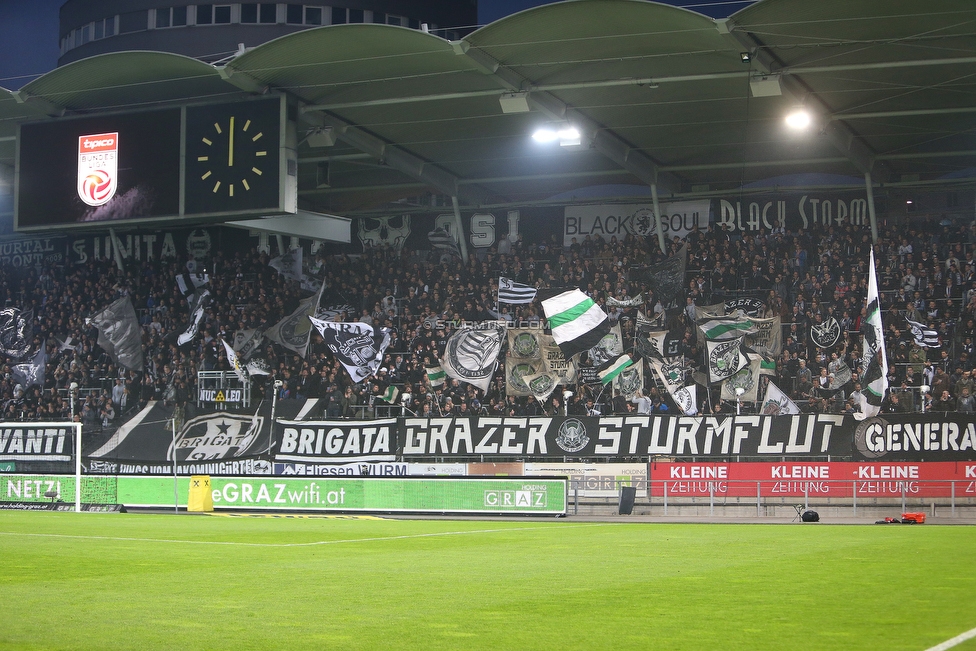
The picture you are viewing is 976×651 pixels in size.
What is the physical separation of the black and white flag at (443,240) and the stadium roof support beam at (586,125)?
780 centimetres

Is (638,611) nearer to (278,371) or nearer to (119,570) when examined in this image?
(119,570)

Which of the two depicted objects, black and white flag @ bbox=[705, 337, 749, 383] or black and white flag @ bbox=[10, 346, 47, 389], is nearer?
black and white flag @ bbox=[705, 337, 749, 383]

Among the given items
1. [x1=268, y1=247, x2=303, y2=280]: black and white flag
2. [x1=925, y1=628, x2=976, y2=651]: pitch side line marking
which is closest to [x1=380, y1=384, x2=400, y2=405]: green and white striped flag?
[x1=268, y1=247, x2=303, y2=280]: black and white flag

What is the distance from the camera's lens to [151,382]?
4069cm

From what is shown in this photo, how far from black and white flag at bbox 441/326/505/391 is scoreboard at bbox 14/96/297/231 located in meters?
9.58

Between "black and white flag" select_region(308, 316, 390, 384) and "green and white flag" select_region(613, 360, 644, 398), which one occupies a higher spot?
"black and white flag" select_region(308, 316, 390, 384)

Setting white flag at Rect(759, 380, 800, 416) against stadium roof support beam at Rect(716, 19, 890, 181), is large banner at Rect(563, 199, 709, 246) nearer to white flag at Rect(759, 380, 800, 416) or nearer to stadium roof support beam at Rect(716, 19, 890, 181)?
stadium roof support beam at Rect(716, 19, 890, 181)

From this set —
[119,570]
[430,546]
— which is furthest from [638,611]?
[430,546]

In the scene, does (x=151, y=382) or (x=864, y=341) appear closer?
(x=864, y=341)

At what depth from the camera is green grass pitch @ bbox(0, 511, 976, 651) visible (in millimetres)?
8180

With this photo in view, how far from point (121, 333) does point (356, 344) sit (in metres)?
9.86

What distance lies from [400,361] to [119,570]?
2382 centimetres

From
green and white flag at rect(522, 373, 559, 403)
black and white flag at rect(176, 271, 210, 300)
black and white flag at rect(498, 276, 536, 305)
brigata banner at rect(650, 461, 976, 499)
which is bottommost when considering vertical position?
brigata banner at rect(650, 461, 976, 499)

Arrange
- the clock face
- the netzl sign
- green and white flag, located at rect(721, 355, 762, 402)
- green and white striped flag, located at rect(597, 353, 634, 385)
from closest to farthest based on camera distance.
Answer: the clock face → the netzl sign → green and white flag, located at rect(721, 355, 762, 402) → green and white striped flag, located at rect(597, 353, 634, 385)
